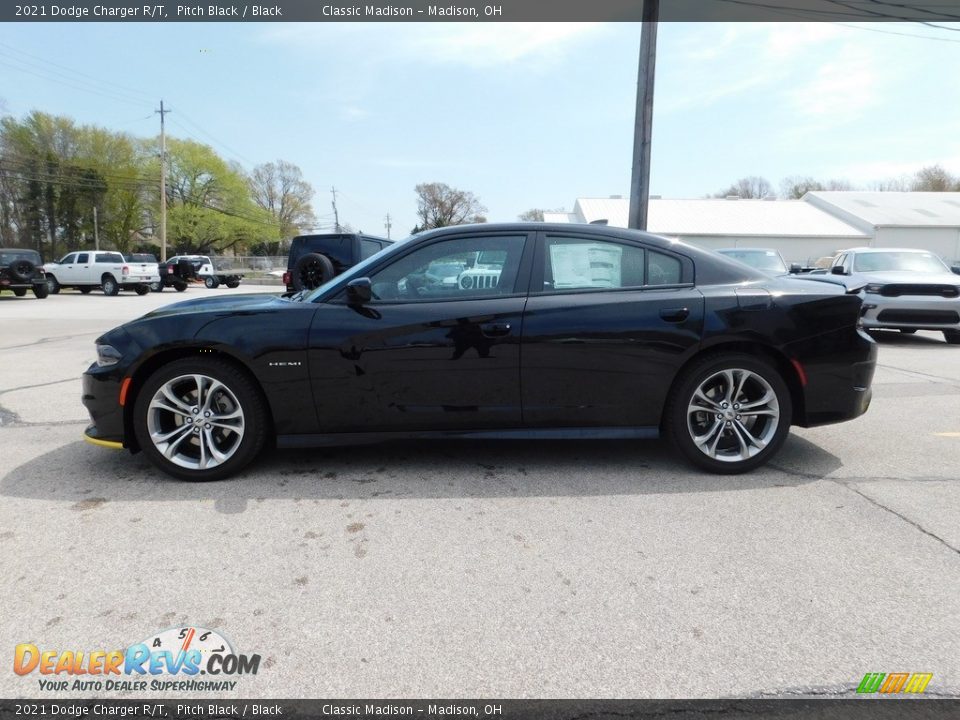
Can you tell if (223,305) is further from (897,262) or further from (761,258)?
(897,262)

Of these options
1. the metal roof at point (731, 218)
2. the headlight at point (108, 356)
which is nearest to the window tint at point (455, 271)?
the headlight at point (108, 356)

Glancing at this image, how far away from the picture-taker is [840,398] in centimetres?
365

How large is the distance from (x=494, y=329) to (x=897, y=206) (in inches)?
2117

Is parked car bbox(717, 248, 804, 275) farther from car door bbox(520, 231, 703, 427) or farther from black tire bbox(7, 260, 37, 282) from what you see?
black tire bbox(7, 260, 37, 282)

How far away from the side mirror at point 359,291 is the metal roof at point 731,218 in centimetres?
3593

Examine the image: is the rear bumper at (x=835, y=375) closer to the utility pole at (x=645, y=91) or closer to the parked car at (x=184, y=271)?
the utility pole at (x=645, y=91)

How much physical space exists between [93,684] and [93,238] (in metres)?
63.9

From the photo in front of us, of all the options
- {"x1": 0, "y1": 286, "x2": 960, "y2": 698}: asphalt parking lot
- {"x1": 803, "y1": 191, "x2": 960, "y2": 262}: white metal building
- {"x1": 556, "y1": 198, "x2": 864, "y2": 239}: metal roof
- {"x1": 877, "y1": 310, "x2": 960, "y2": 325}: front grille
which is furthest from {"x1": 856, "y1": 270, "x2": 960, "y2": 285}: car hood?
{"x1": 803, "y1": 191, "x2": 960, "y2": 262}: white metal building

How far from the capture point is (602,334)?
349 centimetres

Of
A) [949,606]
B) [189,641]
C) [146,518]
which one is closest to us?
[189,641]

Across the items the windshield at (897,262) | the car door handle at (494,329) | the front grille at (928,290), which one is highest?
the windshield at (897,262)

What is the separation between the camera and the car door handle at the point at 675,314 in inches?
138

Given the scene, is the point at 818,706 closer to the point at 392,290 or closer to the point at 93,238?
the point at 392,290

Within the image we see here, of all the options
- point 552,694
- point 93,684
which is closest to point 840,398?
point 552,694
